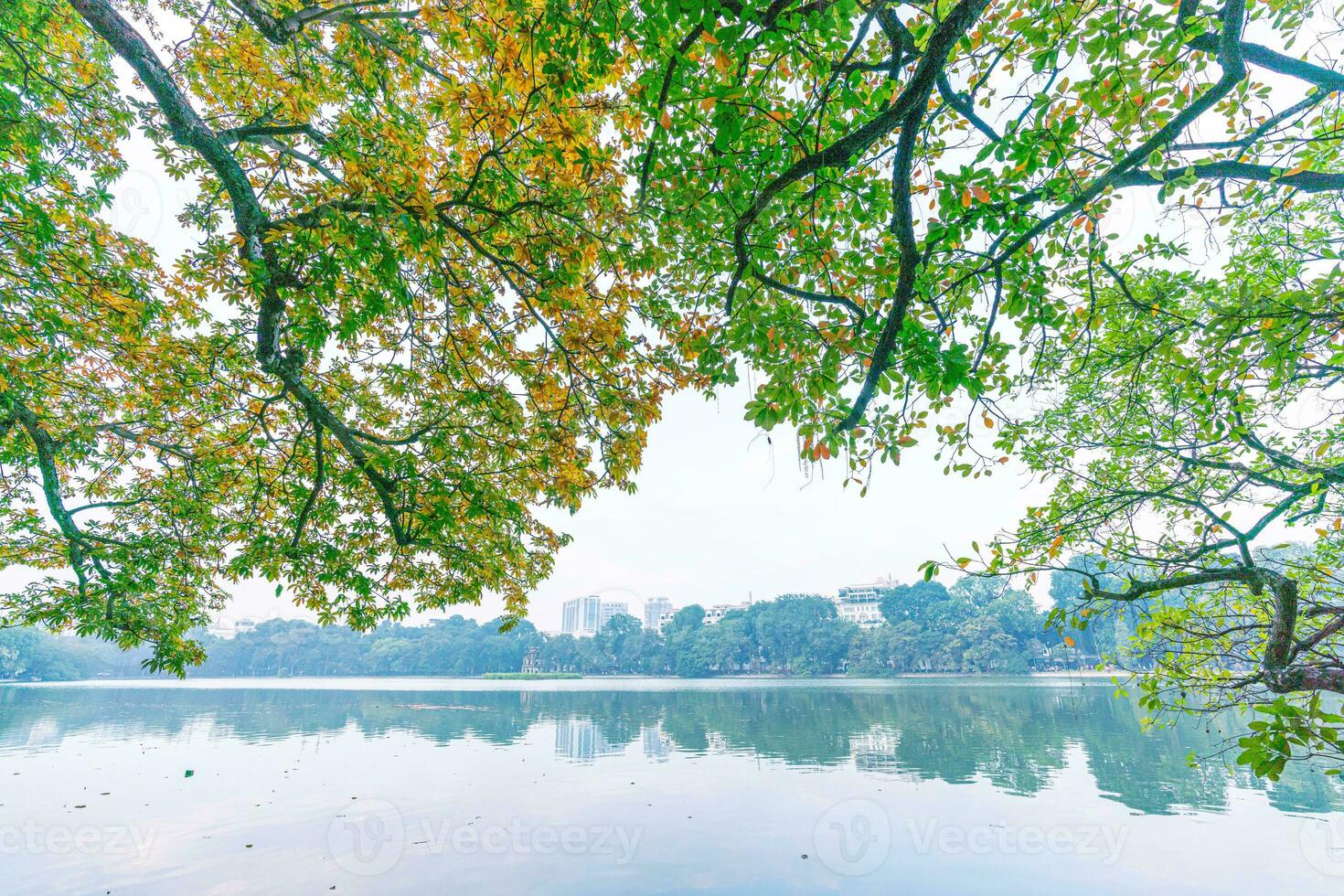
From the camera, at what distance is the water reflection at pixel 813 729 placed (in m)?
12.1

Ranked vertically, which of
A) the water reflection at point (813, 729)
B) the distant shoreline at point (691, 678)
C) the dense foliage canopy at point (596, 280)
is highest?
the dense foliage canopy at point (596, 280)

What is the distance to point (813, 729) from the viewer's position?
1923 cm

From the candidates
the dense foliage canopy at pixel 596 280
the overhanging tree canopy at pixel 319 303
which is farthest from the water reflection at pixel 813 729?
the overhanging tree canopy at pixel 319 303

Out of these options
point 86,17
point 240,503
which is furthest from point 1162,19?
point 240,503

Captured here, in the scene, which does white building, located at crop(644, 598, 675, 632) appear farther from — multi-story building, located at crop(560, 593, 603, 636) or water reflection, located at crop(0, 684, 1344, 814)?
water reflection, located at crop(0, 684, 1344, 814)

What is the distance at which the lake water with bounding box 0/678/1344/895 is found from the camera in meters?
7.41

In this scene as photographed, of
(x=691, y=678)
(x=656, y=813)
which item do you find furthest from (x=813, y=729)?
(x=691, y=678)

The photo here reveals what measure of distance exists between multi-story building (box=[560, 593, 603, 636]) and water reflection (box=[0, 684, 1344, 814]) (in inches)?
4744

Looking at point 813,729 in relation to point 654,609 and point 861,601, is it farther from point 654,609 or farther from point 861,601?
point 654,609

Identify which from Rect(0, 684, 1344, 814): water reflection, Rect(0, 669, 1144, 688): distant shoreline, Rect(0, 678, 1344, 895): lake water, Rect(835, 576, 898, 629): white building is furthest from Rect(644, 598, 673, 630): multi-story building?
Rect(0, 678, 1344, 895): lake water

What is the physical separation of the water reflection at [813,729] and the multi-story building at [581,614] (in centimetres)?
12050

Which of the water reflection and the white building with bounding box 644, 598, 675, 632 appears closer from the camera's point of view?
the water reflection

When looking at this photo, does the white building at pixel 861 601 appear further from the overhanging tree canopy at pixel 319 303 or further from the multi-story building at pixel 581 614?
the overhanging tree canopy at pixel 319 303

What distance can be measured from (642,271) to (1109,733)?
21.1 metres
